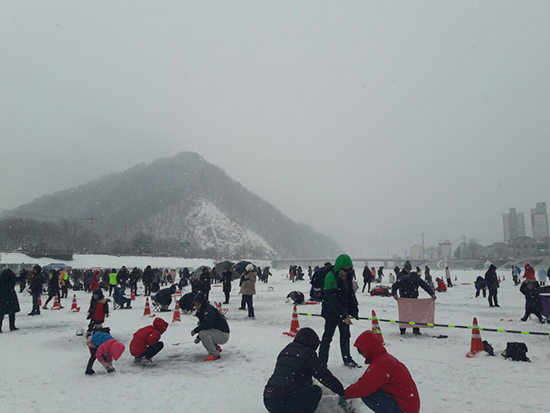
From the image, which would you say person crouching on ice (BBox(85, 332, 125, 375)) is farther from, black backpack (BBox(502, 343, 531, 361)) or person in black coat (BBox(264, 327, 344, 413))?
black backpack (BBox(502, 343, 531, 361))

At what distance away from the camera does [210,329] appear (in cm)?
805

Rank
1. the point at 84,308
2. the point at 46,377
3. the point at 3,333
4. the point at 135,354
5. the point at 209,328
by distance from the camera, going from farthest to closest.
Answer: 1. the point at 84,308
2. the point at 3,333
3. the point at 209,328
4. the point at 135,354
5. the point at 46,377

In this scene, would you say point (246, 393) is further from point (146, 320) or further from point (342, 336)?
point (146, 320)

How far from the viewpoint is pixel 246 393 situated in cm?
570

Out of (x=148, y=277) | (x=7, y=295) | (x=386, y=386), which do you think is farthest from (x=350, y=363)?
(x=148, y=277)

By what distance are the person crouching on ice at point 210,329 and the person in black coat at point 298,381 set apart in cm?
385

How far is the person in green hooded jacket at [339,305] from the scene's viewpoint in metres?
6.59

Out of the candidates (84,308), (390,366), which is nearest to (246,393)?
(390,366)

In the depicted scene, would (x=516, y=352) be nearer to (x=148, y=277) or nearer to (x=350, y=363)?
(x=350, y=363)

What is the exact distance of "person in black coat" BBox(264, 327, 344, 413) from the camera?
4168 millimetres

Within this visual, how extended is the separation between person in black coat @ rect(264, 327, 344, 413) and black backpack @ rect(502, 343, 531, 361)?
4.90 meters

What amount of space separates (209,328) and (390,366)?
198 inches

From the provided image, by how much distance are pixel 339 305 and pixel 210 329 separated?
3.03m

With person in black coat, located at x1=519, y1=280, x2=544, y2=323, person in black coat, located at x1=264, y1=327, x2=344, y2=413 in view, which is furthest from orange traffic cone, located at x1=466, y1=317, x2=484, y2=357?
person in black coat, located at x1=519, y1=280, x2=544, y2=323
